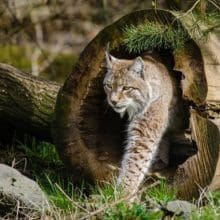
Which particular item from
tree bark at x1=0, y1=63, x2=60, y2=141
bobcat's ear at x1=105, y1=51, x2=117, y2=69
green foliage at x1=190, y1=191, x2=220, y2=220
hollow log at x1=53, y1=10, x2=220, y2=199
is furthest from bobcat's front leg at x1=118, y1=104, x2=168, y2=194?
tree bark at x1=0, y1=63, x2=60, y2=141

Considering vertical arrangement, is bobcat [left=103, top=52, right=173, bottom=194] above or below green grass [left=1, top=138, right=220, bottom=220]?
above

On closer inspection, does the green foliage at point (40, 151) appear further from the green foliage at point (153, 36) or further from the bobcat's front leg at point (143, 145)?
the green foliage at point (153, 36)

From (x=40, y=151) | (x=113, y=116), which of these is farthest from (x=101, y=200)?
(x=40, y=151)

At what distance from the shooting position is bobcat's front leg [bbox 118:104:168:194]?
5.83m

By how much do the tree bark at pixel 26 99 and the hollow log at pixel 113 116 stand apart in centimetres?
58

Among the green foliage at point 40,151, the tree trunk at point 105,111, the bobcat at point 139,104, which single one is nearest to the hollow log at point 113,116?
the tree trunk at point 105,111

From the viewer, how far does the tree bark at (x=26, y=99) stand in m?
6.53

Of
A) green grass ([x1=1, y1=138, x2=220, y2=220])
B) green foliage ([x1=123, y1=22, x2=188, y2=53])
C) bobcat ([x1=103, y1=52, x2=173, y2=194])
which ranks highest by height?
green foliage ([x1=123, y1=22, x2=188, y2=53])

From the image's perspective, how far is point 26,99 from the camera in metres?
6.52

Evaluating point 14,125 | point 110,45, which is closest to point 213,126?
point 110,45

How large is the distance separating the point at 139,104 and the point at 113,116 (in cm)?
31

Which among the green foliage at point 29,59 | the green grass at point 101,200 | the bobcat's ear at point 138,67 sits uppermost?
the bobcat's ear at point 138,67

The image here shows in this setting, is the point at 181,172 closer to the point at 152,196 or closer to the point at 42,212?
the point at 152,196

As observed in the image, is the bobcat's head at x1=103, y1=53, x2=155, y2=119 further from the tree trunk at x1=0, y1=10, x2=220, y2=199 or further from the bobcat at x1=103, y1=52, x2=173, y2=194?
the tree trunk at x1=0, y1=10, x2=220, y2=199
